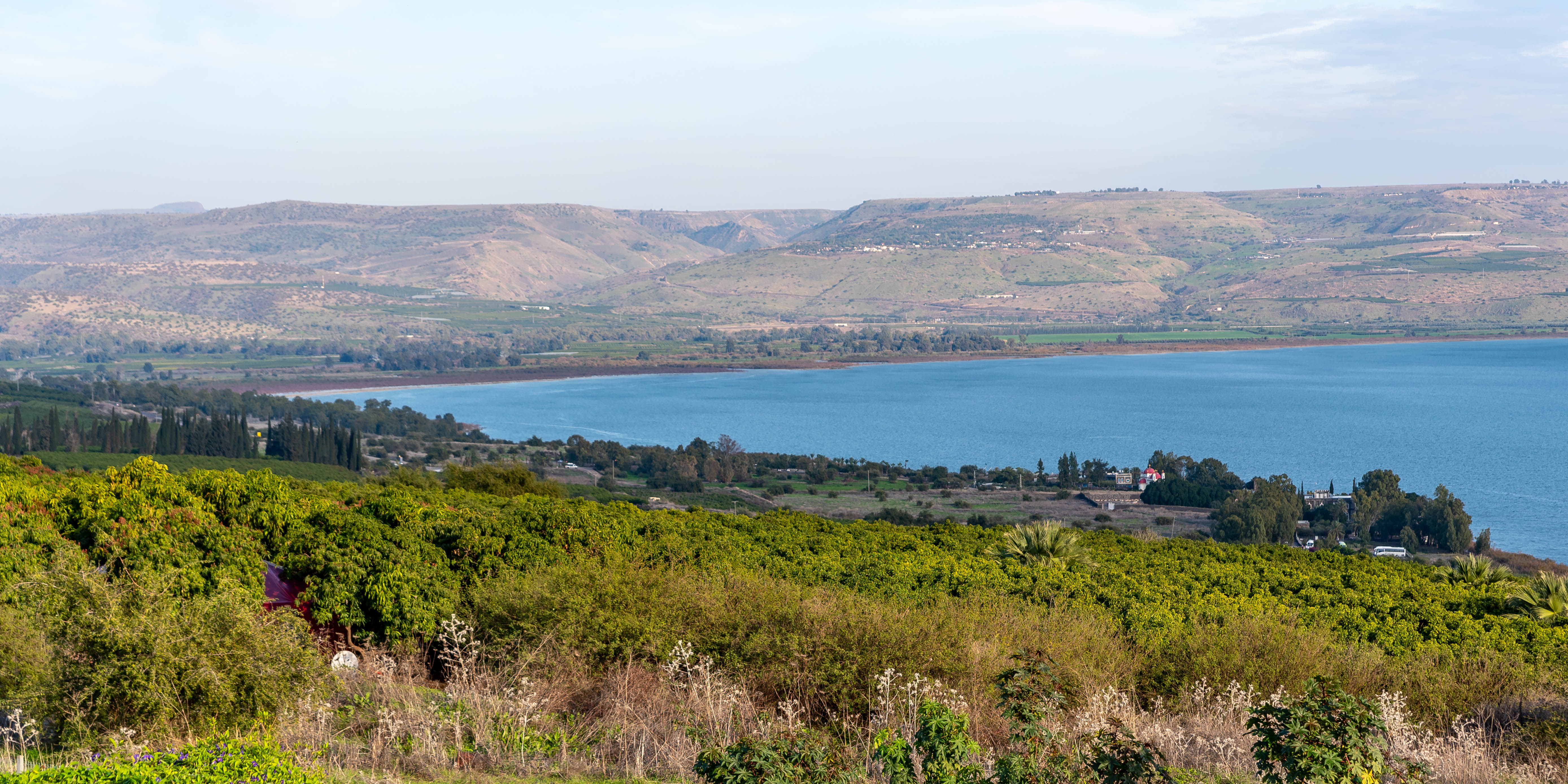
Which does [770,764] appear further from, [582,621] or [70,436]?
[70,436]

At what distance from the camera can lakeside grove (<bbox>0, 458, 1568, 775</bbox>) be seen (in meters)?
11.0

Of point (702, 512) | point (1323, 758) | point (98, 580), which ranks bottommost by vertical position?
point (702, 512)

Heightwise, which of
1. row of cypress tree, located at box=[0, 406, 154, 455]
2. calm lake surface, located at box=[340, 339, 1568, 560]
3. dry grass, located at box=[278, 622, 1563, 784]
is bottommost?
calm lake surface, located at box=[340, 339, 1568, 560]

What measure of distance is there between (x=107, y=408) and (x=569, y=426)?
5477 cm

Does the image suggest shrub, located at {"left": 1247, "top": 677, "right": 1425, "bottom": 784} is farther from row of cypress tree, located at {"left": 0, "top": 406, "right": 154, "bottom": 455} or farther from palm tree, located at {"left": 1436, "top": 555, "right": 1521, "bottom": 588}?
row of cypress tree, located at {"left": 0, "top": 406, "right": 154, "bottom": 455}

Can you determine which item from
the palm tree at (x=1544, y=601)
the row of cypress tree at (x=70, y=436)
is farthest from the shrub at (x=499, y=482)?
the row of cypress tree at (x=70, y=436)

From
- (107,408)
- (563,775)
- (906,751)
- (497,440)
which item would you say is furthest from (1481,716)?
(107,408)

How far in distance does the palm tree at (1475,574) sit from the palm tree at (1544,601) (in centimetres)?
398

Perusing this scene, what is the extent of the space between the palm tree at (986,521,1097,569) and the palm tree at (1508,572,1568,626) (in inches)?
311

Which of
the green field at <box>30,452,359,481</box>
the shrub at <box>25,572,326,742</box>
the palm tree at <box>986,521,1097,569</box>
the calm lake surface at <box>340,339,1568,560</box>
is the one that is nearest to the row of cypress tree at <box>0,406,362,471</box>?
the green field at <box>30,452,359,481</box>

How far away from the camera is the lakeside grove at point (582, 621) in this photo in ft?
36.1

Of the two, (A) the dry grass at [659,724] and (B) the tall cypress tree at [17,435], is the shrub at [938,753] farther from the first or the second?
(B) the tall cypress tree at [17,435]

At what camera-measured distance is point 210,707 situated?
1095 cm

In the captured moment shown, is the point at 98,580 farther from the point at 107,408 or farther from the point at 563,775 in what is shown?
the point at 107,408
